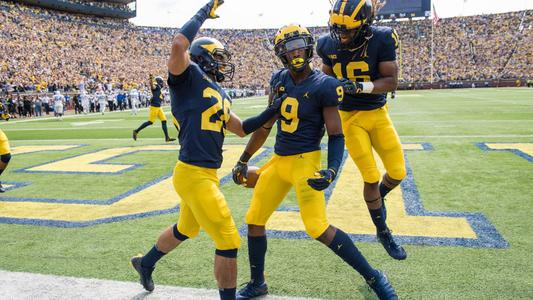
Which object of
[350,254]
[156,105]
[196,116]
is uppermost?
[196,116]

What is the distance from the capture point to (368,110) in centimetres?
431

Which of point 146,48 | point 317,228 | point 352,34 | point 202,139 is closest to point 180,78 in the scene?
point 202,139

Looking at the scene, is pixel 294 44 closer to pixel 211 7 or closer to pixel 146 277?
pixel 211 7

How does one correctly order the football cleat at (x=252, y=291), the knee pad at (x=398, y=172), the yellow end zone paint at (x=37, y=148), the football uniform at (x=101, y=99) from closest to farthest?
the football cleat at (x=252, y=291) → the knee pad at (x=398, y=172) → the yellow end zone paint at (x=37, y=148) → the football uniform at (x=101, y=99)

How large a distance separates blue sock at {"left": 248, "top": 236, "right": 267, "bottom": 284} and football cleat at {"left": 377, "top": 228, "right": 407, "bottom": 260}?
123 cm

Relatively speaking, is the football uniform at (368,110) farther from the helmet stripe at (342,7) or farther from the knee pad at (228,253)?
the knee pad at (228,253)

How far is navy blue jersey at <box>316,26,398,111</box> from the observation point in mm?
4160

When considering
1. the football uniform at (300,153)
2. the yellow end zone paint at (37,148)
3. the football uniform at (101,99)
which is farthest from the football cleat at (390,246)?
the football uniform at (101,99)

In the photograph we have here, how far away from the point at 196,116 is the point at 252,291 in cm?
143

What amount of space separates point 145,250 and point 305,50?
101 inches

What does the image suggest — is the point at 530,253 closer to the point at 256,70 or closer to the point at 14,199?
the point at 14,199

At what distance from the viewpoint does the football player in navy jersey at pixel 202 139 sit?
10.1 ft

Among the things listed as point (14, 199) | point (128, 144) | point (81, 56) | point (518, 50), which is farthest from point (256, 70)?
point (14, 199)

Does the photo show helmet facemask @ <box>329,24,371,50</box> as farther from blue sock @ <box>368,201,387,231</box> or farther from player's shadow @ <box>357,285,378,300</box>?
player's shadow @ <box>357,285,378,300</box>
